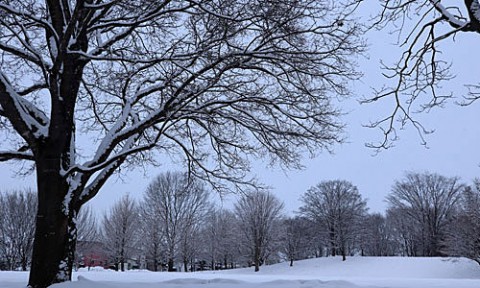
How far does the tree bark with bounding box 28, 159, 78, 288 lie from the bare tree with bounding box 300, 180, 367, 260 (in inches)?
1717

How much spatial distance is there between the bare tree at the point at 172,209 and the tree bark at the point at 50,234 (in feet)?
98.8

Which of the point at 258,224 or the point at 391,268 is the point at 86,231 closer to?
the point at 258,224

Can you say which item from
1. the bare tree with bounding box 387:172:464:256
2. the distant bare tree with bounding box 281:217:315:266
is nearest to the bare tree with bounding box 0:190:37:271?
the distant bare tree with bounding box 281:217:315:266

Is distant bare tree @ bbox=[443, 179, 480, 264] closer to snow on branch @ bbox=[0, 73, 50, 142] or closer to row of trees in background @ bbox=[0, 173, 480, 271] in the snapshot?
row of trees in background @ bbox=[0, 173, 480, 271]

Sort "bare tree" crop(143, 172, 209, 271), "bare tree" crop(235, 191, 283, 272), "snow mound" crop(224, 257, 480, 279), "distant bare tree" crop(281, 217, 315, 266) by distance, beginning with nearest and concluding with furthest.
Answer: "snow mound" crop(224, 257, 480, 279) < "bare tree" crop(143, 172, 209, 271) < "bare tree" crop(235, 191, 283, 272) < "distant bare tree" crop(281, 217, 315, 266)

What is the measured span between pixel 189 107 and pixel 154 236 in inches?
1244

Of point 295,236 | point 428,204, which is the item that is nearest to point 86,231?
point 295,236

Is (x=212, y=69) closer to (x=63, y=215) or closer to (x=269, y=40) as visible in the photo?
(x=269, y=40)

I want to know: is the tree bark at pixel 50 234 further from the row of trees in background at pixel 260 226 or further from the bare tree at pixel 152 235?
the bare tree at pixel 152 235

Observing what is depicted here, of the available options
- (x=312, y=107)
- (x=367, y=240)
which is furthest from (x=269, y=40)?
(x=367, y=240)

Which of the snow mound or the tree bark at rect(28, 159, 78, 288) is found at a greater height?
the tree bark at rect(28, 159, 78, 288)

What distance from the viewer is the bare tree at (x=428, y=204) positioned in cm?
4812

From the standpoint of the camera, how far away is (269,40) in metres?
6.81

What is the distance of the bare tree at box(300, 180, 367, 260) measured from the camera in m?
48.4
